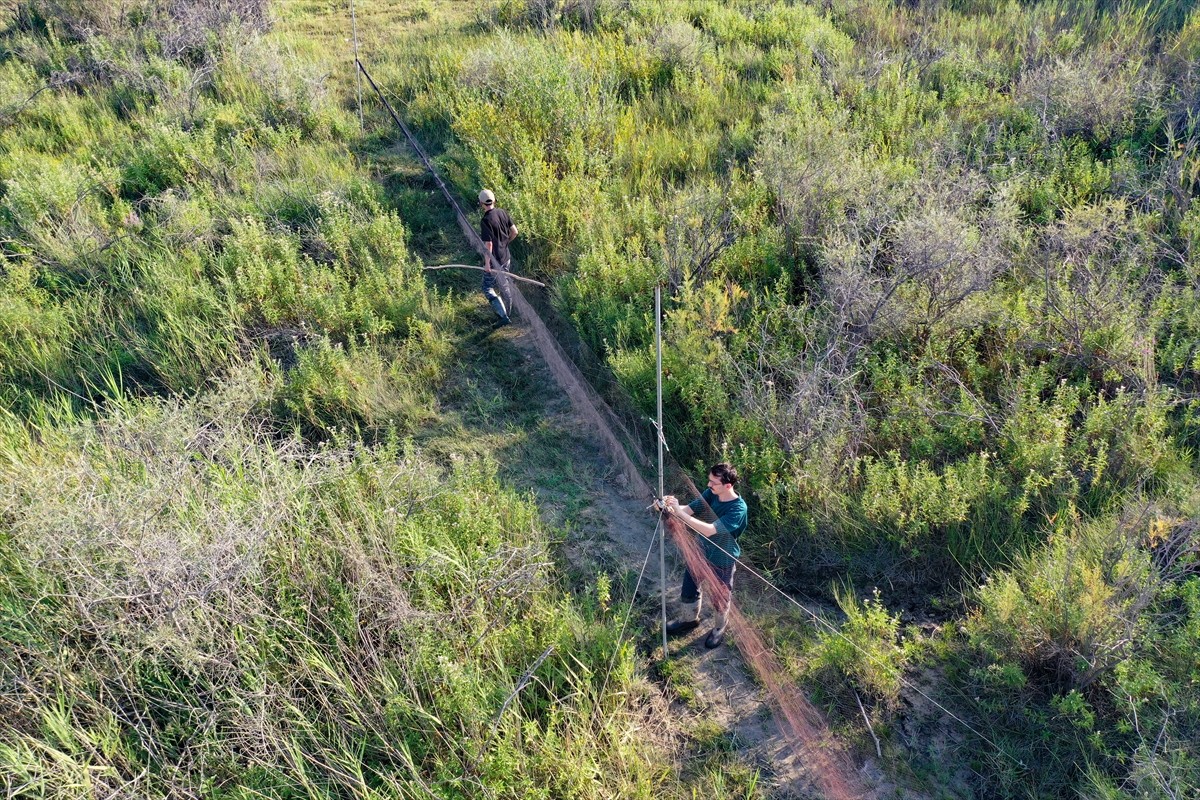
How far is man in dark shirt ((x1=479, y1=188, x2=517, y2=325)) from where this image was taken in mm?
7410

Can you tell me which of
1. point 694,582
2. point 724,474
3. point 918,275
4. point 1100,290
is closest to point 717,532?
point 724,474

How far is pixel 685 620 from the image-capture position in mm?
5000

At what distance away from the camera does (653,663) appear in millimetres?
4750

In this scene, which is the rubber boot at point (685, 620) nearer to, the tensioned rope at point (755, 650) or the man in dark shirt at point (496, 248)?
the tensioned rope at point (755, 650)

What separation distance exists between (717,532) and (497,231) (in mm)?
4215

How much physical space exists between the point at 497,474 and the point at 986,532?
3.63m

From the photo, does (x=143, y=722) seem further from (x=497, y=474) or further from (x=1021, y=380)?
(x=1021, y=380)

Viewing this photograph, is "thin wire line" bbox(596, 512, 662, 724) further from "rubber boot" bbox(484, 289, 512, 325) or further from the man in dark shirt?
the man in dark shirt

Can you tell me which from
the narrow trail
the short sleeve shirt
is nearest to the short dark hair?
the short sleeve shirt

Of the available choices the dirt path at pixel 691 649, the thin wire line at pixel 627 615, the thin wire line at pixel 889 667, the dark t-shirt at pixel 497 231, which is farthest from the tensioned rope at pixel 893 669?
the dark t-shirt at pixel 497 231

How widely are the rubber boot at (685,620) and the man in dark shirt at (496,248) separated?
370 centimetres

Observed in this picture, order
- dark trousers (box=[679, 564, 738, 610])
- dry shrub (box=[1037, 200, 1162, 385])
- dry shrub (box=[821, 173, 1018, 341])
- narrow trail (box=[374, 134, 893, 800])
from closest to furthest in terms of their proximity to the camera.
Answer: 1. narrow trail (box=[374, 134, 893, 800])
2. dark trousers (box=[679, 564, 738, 610])
3. dry shrub (box=[1037, 200, 1162, 385])
4. dry shrub (box=[821, 173, 1018, 341])

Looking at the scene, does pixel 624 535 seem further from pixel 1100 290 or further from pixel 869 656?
pixel 1100 290

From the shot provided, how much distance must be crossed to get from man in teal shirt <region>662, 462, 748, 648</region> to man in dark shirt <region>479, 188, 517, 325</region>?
138 inches
